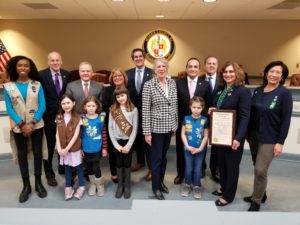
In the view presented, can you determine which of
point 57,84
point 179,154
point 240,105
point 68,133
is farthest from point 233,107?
point 57,84

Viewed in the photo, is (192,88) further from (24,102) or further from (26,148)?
(26,148)

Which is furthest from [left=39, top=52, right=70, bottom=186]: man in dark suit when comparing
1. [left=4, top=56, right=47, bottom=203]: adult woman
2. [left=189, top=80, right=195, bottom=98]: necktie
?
[left=189, top=80, right=195, bottom=98]: necktie

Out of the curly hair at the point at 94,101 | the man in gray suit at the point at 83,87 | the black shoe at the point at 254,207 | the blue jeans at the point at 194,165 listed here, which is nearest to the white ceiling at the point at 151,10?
the man in gray suit at the point at 83,87

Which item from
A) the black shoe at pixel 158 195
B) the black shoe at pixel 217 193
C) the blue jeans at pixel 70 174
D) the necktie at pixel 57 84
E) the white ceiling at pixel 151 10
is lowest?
the black shoe at pixel 217 193

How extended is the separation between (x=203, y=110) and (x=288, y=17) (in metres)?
6.41

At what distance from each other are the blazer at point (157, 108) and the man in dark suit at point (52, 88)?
3.38ft

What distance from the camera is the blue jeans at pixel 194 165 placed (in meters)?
2.56

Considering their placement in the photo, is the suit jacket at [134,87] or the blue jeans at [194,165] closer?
the blue jeans at [194,165]

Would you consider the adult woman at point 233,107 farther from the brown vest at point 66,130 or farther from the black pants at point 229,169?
the brown vest at point 66,130

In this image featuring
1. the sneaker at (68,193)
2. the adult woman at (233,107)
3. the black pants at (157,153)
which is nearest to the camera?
the adult woman at (233,107)

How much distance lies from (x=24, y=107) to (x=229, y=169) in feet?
6.80

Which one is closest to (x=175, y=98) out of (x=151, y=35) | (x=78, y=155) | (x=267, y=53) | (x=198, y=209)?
(x=78, y=155)

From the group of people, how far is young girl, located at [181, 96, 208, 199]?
1 centimetres

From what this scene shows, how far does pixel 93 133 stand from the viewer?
2.50 metres
